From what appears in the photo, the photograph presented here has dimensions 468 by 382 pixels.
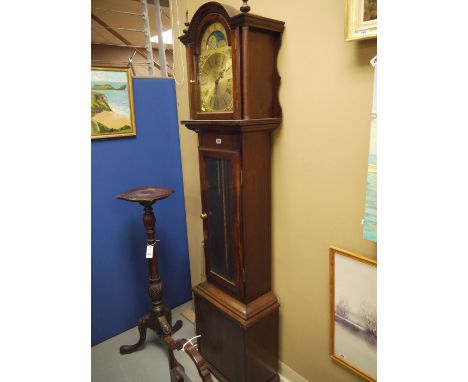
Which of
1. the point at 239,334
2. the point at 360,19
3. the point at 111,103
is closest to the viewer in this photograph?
the point at 360,19

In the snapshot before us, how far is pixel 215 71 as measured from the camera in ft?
4.97

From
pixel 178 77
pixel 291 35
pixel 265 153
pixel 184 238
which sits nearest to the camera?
pixel 291 35

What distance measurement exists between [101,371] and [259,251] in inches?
51.6

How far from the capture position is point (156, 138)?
2.25 m

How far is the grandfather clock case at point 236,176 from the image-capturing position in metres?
1.37

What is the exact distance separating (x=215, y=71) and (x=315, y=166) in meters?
0.66

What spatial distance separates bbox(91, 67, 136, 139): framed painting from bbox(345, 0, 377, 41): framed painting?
143cm

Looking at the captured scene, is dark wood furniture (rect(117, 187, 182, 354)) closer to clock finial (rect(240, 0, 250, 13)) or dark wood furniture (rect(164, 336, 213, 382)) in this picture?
dark wood furniture (rect(164, 336, 213, 382))

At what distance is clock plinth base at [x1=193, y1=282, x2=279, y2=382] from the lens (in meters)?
1.62

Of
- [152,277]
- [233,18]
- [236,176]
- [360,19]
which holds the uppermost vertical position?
[233,18]

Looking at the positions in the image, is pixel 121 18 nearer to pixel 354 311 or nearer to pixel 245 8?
pixel 245 8

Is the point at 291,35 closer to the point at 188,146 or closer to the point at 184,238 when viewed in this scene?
the point at 188,146

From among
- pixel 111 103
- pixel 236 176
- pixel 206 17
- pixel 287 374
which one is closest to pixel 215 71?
pixel 206 17
